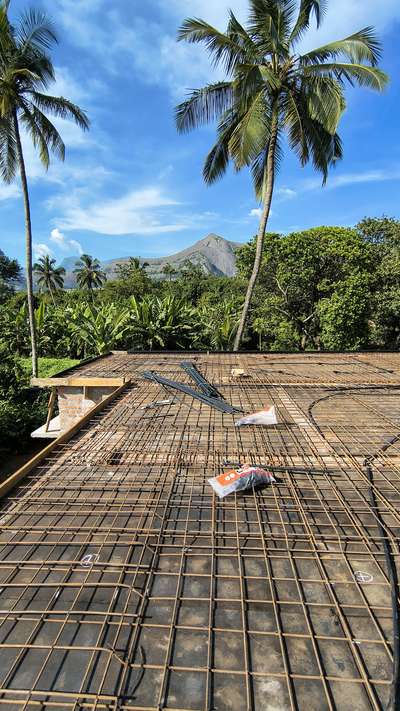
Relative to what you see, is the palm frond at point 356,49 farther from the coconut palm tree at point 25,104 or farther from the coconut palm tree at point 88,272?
the coconut palm tree at point 88,272

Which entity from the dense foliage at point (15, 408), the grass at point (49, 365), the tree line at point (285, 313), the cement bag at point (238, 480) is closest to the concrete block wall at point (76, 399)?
the dense foliage at point (15, 408)

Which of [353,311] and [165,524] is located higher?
[353,311]

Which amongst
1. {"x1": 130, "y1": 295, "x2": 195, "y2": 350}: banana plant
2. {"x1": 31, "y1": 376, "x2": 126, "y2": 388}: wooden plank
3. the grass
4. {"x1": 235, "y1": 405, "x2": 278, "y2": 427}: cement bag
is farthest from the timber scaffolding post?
the grass

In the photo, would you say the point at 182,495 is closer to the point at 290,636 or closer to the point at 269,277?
the point at 290,636

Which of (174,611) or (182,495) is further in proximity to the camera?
(182,495)

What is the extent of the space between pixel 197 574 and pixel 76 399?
5.50 metres

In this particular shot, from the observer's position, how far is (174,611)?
2055 millimetres

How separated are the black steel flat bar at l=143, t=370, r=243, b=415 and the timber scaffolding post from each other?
0.84 metres

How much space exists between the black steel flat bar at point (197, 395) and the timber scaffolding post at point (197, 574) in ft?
2.74

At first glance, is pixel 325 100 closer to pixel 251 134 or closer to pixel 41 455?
pixel 251 134

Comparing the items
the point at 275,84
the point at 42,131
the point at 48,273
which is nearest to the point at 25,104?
the point at 42,131

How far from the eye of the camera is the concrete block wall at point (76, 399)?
700 centimetres

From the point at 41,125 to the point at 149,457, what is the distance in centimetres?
1219

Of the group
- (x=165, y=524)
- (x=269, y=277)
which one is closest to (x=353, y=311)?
(x=269, y=277)
